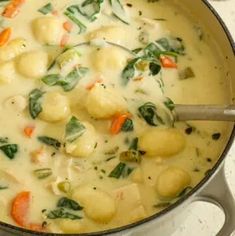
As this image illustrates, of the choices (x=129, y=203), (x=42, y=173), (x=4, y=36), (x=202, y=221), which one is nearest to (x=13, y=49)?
(x=4, y=36)

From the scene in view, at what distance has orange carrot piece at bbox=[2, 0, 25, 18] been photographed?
1.21 m

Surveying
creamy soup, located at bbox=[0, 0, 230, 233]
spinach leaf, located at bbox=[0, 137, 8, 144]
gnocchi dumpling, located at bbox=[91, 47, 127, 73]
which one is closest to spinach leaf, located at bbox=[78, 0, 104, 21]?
creamy soup, located at bbox=[0, 0, 230, 233]

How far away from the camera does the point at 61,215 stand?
96 centimetres

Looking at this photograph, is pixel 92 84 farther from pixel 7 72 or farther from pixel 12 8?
pixel 12 8

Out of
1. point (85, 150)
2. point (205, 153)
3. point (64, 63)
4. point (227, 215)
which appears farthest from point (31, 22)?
point (227, 215)

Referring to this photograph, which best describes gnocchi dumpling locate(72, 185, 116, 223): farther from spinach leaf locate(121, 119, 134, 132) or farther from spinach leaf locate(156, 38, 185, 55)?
spinach leaf locate(156, 38, 185, 55)

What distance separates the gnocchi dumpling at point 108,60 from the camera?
44.3 inches

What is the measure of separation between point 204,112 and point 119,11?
355 mm

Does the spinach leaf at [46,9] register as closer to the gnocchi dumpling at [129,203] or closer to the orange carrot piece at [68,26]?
the orange carrot piece at [68,26]

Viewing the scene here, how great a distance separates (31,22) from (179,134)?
386 millimetres

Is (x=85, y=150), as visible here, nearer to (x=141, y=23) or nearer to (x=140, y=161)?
(x=140, y=161)

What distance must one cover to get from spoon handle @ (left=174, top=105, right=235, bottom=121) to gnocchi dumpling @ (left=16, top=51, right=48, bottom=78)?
10.2 inches

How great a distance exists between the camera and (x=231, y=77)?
1.12 metres

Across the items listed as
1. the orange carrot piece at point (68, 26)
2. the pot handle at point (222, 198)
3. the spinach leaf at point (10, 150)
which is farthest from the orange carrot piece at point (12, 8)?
the pot handle at point (222, 198)
